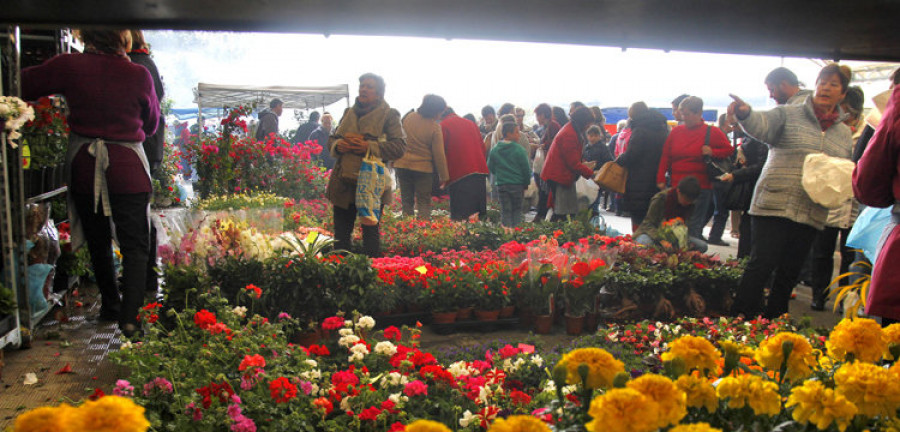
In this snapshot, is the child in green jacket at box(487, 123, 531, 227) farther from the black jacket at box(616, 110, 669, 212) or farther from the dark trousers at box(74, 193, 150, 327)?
the dark trousers at box(74, 193, 150, 327)

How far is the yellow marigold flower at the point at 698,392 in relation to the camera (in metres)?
1.37

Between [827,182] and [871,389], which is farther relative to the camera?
[827,182]

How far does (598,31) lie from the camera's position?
1.10 m

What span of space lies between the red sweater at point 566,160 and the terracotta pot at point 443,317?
3.45 meters

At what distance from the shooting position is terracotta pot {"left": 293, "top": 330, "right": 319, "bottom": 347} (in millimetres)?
4227

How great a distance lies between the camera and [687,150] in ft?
23.2

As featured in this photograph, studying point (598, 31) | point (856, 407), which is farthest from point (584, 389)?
point (598, 31)

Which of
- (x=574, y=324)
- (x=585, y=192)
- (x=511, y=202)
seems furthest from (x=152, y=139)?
(x=585, y=192)

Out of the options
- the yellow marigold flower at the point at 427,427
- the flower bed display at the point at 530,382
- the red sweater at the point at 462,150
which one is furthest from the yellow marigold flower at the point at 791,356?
the red sweater at the point at 462,150

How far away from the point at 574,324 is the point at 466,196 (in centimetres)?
365

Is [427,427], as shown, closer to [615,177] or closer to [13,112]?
[13,112]

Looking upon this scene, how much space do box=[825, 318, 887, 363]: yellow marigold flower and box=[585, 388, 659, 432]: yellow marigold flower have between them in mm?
853

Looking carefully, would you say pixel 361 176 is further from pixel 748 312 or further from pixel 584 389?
pixel 584 389

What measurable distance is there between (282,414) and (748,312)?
132 inches
